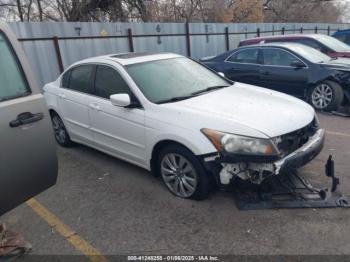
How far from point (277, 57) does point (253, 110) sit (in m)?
4.53

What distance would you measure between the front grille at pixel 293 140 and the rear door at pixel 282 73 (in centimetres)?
378

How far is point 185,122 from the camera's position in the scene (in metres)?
3.34

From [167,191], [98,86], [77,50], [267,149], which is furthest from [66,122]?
[77,50]

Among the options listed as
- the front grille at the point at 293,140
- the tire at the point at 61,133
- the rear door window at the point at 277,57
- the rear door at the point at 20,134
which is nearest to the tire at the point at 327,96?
the rear door window at the point at 277,57

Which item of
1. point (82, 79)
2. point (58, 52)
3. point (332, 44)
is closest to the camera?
point (82, 79)

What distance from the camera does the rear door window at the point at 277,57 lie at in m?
7.29

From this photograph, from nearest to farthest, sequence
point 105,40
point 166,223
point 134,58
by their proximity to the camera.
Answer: point 166,223, point 134,58, point 105,40

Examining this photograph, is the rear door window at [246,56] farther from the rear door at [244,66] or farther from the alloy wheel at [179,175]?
the alloy wheel at [179,175]

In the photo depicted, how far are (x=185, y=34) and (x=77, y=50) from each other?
4.53 metres

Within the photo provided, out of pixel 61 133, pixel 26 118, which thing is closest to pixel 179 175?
pixel 26 118

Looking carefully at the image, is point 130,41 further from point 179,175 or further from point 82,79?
point 179,175

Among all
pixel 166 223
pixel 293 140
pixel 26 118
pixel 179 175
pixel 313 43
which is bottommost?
pixel 166 223

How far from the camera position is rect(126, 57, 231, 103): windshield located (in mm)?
3883

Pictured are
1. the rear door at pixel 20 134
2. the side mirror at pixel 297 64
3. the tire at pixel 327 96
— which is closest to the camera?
the rear door at pixel 20 134
